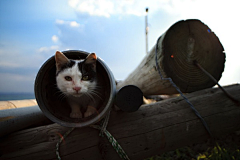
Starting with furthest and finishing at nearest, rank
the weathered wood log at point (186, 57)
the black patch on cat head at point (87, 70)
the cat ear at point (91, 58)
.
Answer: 1. the weathered wood log at point (186, 57)
2. the black patch on cat head at point (87, 70)
3. the cat ear at point (91, 58)

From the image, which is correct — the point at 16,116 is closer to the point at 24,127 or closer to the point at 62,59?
the point at 24,127

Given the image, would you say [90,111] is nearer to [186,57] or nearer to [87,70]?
[87,70]

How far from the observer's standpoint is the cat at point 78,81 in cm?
166

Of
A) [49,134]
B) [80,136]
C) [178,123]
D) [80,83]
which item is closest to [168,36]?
[178,123]

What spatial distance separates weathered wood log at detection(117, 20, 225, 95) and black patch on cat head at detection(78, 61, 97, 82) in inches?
41.9

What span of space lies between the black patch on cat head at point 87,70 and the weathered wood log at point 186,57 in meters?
1.06

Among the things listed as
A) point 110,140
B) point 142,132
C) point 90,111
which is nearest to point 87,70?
point 90,111

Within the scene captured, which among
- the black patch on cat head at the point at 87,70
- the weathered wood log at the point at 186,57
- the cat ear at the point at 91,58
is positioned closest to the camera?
the cat ear at the point at 91,58

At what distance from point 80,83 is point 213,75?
91.3 inches

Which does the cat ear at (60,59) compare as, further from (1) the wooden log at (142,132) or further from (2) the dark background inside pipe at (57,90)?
(1) the wooden log at (142,132)

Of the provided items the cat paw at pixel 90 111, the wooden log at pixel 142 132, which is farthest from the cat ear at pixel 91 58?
the wooden log at pixel 142 132

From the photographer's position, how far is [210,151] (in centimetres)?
242

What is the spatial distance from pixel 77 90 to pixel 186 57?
70.8 inches

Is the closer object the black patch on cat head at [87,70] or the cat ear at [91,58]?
the cat ear at [91,58]
